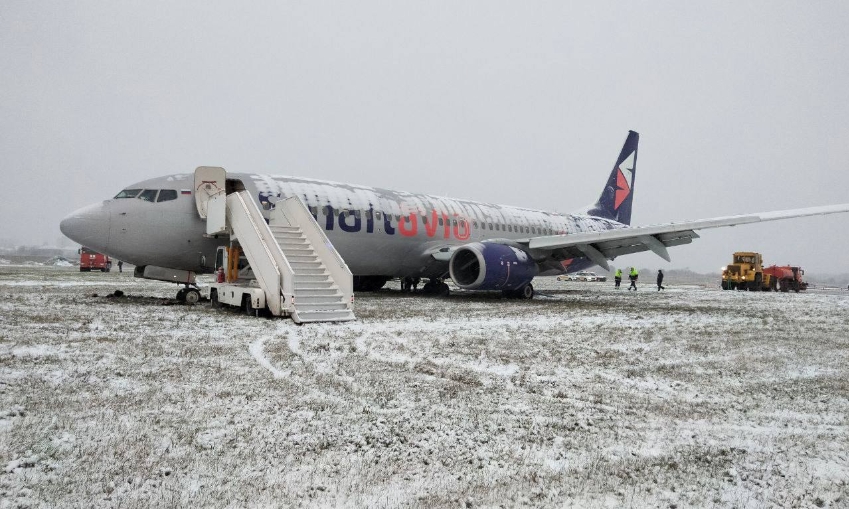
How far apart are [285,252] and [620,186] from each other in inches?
813

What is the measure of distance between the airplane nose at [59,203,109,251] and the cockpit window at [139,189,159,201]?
77 centimetres

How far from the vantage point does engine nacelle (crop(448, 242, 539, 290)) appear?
572 inches

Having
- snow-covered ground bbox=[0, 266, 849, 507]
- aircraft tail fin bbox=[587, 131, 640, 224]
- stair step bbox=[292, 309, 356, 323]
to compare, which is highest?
aircraft tail fin bbox=[587, 131, 640, 224]

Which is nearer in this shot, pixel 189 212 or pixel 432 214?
pixel 189 212

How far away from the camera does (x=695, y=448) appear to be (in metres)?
3.33

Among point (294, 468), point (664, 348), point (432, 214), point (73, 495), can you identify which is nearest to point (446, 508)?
point (294, 468)

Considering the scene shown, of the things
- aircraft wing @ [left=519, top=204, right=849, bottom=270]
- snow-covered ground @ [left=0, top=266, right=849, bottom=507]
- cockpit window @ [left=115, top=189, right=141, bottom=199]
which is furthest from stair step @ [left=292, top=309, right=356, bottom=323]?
aircraft wing @ [left=519, top=204, right=849, bottom=270]

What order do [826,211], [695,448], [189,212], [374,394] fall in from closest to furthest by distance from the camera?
1. [695,448]
2. [374,394]
3. [189,212]
4. [826,211]

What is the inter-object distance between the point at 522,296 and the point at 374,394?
42.6 feet

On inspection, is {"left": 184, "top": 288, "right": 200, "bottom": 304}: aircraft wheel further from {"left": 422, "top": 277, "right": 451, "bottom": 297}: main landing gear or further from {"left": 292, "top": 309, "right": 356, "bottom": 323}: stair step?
{"left": 422, "top": 277, "right": 451, "bottom": 297}: main landing gear

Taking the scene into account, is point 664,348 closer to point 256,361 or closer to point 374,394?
point 374,394

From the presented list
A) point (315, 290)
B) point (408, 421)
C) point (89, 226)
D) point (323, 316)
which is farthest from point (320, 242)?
point (408, 421)

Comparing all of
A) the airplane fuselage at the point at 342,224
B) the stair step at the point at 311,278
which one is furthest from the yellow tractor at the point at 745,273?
the stair step at the point at 311,278

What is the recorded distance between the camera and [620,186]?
2681cm
